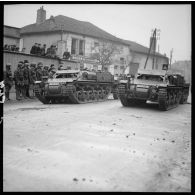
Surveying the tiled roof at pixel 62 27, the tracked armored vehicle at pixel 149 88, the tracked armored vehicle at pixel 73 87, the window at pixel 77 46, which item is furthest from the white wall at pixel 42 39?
the tracked armored vehicle at pixel 149 88

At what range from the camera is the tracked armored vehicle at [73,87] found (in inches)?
556

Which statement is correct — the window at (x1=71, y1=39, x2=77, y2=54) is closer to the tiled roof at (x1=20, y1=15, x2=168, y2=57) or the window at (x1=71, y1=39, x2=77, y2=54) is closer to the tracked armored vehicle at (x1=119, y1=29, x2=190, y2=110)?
the tiled roof at (x1=20, y1=15, x2=168, y2=57)

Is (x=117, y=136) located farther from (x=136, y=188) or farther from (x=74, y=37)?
(x=74, y=37)

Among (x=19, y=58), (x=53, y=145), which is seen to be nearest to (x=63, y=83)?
(x=19, y=58)

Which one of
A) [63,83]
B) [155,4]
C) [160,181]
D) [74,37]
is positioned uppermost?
[74,37]

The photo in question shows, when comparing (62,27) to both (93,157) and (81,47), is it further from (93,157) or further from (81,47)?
(93,157)

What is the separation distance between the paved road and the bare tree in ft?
85.5

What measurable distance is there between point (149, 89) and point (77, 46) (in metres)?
20.9

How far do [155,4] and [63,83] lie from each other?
33.4 feet

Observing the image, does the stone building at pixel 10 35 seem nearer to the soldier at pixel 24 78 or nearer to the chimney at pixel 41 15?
the chimney at pixel 41 15

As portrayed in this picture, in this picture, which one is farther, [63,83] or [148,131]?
[63,83]

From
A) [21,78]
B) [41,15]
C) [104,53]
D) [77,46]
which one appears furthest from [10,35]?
[21,78]

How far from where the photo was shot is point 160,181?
434cm

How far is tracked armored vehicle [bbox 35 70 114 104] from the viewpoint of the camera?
14.1 metres
